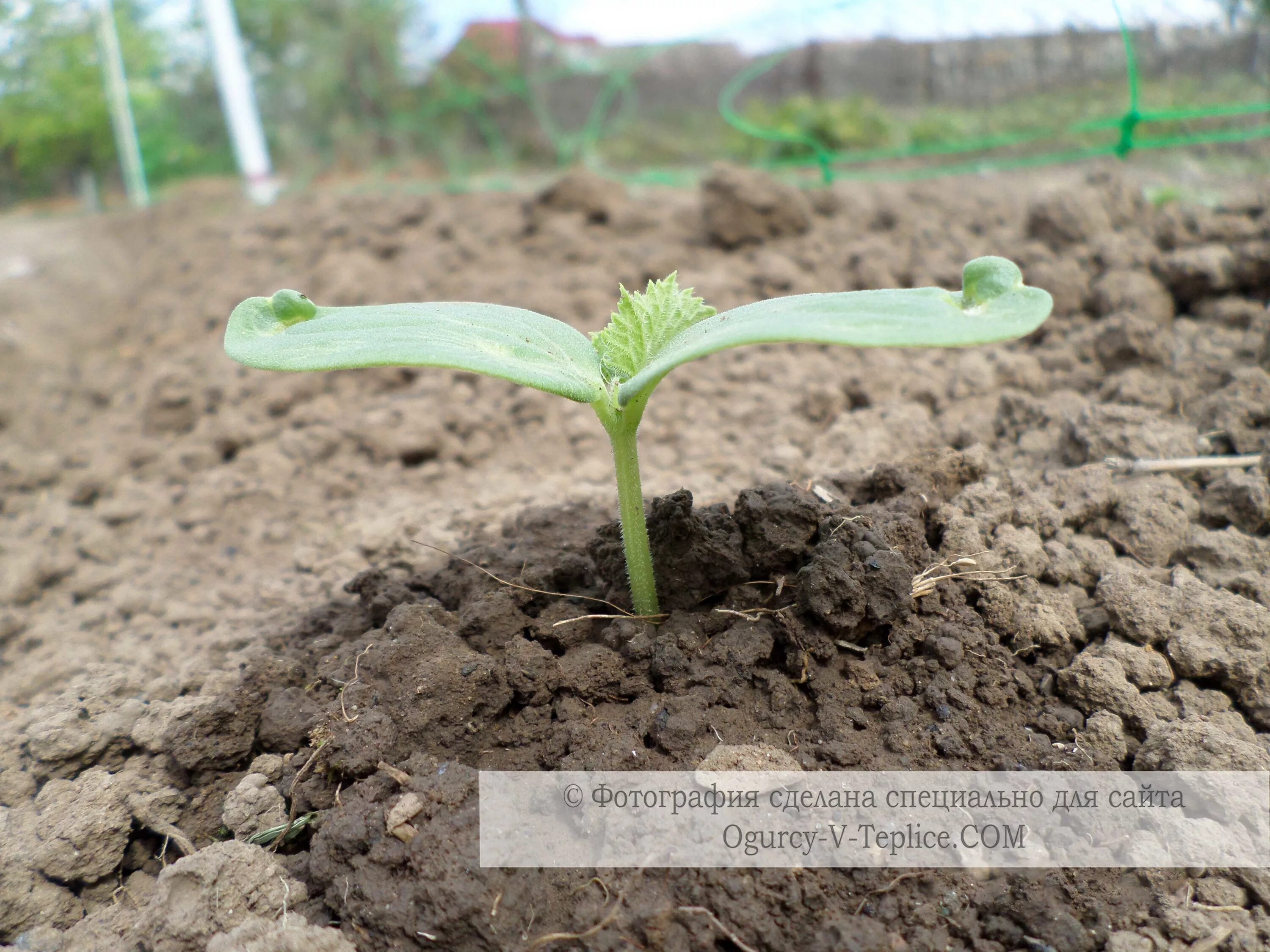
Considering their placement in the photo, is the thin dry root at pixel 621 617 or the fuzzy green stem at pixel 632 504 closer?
the fuzzy green stem at pixel 632 504

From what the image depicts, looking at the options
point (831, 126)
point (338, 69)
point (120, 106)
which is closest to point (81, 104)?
point (120, 106)

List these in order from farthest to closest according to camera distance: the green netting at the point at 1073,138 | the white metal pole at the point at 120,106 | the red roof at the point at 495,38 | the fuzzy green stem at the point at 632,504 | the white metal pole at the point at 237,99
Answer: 1. the red roof at the point at 495,38
2. the white metal pole at the point at 120,106
3. the white metal pole at the point at 237,99
4. the green netting at the point at 1073,138
5. the fuzzy green stem at the point at 632,504

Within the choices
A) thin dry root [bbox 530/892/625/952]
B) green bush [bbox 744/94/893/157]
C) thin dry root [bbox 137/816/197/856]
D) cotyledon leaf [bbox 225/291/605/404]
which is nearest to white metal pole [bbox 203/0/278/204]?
green bush [bbox 744/94/893/157]

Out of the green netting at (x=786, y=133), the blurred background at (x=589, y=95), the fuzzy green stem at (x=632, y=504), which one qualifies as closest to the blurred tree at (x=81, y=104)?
the blurred background at (x=589, y=95)

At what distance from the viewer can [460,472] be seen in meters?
2.36

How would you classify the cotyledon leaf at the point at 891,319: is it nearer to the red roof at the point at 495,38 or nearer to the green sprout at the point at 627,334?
the green sprout at the point at 627,334

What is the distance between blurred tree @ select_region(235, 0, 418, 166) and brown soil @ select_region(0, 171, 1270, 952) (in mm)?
5959

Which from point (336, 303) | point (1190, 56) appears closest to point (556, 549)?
point (336, 303)

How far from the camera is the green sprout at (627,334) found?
947 millimetres

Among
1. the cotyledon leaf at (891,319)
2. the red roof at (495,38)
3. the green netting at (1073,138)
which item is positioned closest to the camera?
the cotyledon leaf at (891,319)

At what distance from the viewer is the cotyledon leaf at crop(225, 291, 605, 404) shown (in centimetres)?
105

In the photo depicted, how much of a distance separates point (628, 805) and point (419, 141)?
7701 millimetres

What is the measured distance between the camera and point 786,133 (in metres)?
5.61

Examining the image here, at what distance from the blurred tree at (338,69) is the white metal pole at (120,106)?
148 centimetres
